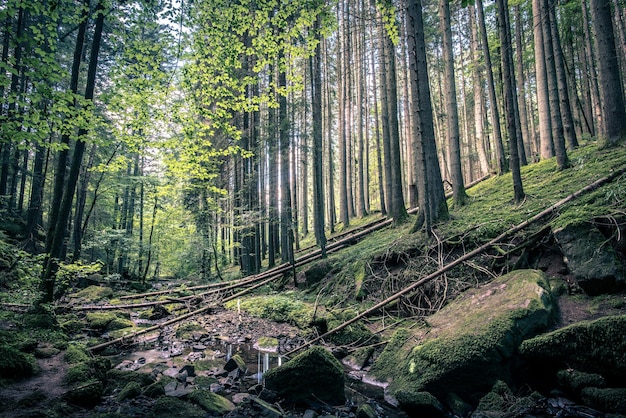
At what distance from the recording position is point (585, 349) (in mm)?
3576

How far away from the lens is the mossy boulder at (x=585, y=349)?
335cm

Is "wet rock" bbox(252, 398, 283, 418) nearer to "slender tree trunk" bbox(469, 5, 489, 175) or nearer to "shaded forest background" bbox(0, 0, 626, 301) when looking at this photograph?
"shaded forest background" bbox(0, 0, 626, 301)

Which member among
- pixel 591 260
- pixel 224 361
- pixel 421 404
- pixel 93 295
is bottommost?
pixel 224 361

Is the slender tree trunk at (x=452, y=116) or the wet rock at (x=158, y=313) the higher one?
the slender tree trunk at (x=452, y=116)

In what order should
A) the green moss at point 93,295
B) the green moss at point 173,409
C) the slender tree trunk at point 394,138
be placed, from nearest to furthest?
the green moss at point 173,409 → the slender tree trunk at point 394,138 → the green moss at point 93,295

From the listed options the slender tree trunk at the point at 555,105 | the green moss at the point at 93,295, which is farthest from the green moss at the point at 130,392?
the slender tree trunk at the point at 555,105

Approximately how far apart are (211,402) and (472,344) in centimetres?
353

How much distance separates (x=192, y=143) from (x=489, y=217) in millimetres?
7897

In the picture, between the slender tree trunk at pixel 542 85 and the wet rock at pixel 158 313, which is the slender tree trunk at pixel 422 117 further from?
the wet rock at pixel 158 313

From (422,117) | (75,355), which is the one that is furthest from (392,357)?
(422,117)

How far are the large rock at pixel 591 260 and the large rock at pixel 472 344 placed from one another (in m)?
0.51

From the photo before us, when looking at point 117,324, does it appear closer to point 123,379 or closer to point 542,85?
point 123,379

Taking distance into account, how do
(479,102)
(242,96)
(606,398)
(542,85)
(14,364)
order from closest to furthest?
(606,398)
(14,364)
(242,96)
(542,85)
(479,102)

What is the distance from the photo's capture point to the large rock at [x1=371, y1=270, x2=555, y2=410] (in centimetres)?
397
